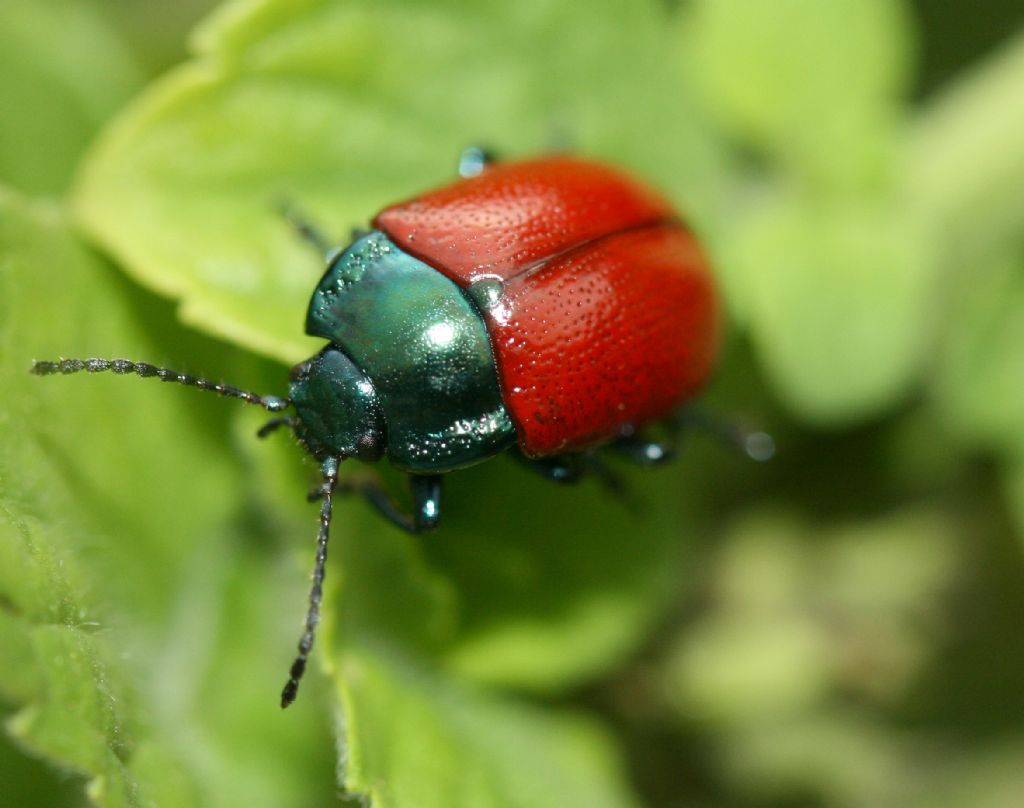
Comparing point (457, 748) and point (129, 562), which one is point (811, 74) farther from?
point (129, 562)

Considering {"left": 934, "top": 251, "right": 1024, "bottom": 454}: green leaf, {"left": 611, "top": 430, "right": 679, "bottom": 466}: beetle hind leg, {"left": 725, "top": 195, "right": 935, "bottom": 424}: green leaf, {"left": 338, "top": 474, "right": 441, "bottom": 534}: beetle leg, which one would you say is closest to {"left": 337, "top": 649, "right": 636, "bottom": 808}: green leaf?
{"left": 338, "top": 474, "right": 441, "bottom": 534}: beetle leg

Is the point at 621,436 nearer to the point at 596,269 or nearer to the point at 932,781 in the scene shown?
the point at 596,269

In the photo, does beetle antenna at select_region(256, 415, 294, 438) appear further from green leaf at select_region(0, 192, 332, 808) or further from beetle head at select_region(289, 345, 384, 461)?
green leaf at select_region(0, 192, 332, 808)

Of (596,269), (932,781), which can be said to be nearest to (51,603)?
(596,269)

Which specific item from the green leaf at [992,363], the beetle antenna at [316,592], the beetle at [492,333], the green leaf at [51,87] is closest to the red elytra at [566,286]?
the beetle at [492,333]

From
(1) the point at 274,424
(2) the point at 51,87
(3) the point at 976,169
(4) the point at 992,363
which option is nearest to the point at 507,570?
(1) the point at 274,424
